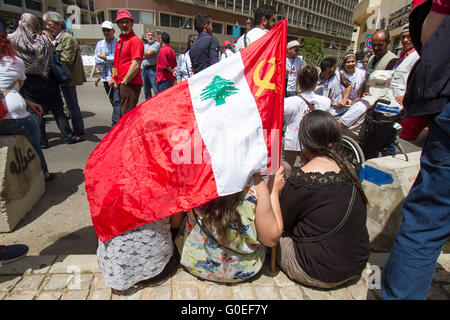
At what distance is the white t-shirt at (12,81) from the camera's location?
2.56 m

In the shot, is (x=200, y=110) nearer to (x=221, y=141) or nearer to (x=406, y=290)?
(x=221, y=141)

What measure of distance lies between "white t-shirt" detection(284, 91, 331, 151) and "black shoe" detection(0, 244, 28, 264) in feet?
10.2

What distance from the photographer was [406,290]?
1486 millimetres

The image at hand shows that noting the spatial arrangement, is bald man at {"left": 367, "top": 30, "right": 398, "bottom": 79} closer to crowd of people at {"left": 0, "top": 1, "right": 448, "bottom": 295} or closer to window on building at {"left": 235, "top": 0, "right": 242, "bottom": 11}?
crowd of people at {"left": 0, "top": 1, "right": 448, "bottom": 295}

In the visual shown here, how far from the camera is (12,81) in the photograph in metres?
2.65

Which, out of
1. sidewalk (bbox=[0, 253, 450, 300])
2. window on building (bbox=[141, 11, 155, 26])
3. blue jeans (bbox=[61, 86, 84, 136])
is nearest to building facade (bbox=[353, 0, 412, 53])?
blue jeans (bbox=[61, 86, 84, 136])

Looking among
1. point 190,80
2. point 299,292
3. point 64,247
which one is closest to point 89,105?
point 64,247

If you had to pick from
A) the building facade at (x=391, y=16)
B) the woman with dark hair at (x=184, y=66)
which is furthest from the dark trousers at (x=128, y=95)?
the building facade at (x=391, y=16)

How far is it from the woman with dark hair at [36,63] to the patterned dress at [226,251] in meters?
3.76

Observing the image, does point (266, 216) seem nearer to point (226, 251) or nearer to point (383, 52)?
point (226, 251)

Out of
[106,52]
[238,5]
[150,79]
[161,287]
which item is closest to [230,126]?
[161,287]

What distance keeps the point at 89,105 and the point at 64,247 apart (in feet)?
21.8

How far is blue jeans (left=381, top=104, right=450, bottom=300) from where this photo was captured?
4.43 feet

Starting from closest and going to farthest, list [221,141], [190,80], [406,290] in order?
1. [406,290]
2. [221,141]
3. [190,80]
